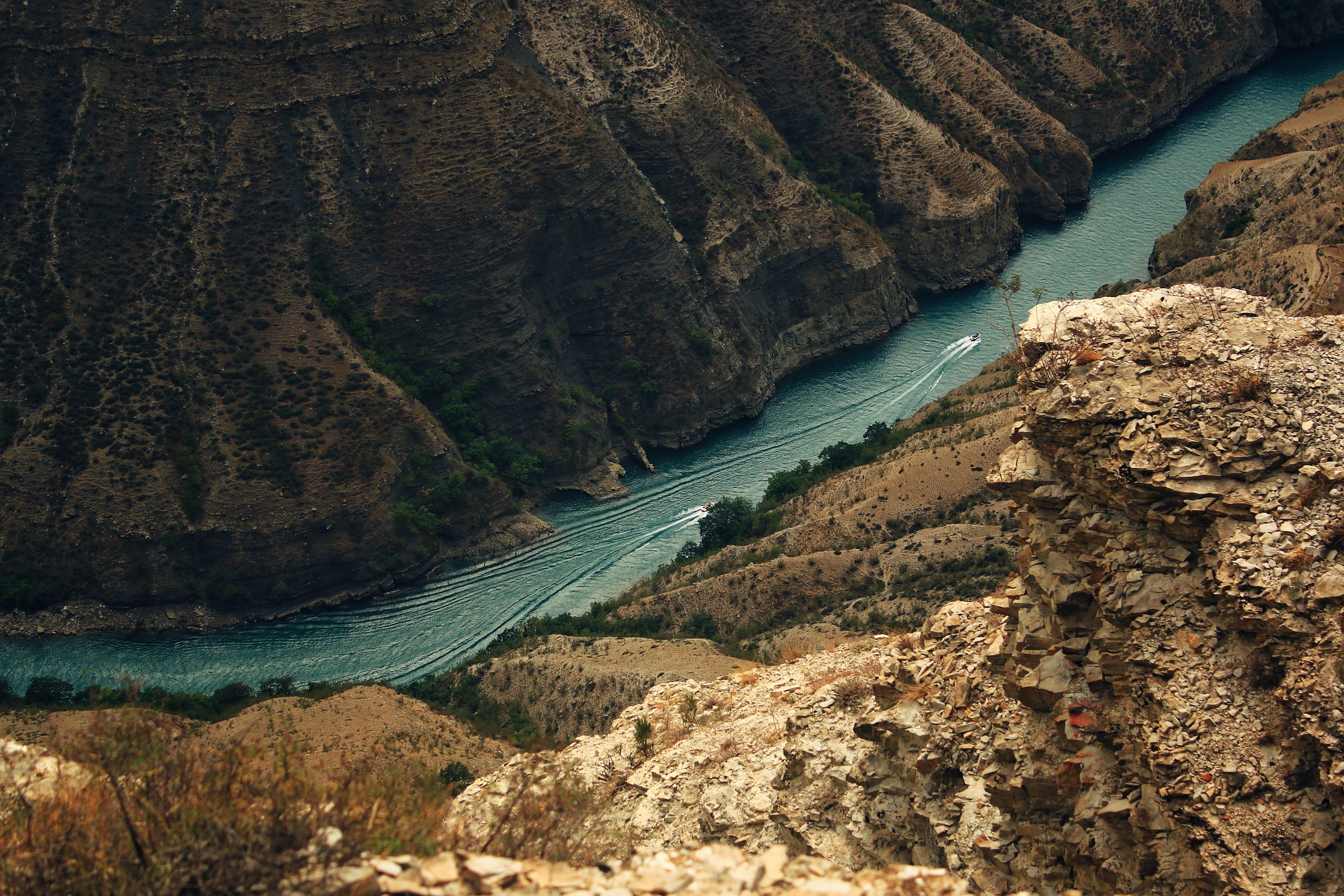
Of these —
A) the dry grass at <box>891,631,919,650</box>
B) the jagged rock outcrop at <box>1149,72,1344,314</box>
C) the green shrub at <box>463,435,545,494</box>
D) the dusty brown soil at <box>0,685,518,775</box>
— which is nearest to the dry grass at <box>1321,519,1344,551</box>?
the dry grass at <box>891,631,919,650</box>

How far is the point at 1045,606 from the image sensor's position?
2600cm

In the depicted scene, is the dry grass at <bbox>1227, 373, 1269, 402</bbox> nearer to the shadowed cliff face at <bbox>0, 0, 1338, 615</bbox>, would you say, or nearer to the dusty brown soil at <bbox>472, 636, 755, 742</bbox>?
the dusty brown soil at <bbox>472, 636, 755, 742</bbox>

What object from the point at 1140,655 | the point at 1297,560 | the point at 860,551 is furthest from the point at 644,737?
the point at 860,551

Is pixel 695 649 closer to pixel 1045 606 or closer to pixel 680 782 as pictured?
pixel 680 782

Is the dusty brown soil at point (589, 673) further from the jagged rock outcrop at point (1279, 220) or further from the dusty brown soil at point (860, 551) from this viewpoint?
the jagged rock outcrop at point (1279, 220)

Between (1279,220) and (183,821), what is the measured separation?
243 ft

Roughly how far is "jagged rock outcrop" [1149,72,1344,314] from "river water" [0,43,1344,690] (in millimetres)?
6637

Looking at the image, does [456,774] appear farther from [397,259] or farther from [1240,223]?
[1240,223]

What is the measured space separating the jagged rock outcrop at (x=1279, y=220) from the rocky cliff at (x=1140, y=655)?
33.5 m

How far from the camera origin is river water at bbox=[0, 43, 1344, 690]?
7212 centimetres

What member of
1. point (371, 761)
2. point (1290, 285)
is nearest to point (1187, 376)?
point (371, 761)

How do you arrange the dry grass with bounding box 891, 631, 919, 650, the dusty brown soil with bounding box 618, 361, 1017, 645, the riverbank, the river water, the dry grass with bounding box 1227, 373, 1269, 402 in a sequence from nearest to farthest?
the dry grass with bounding box 1227, 373, 1269, 402, the dry grass with bounding box 891, 631, 919, 650, the dusty brown soil with bounding box 618, 361, 1017, 645, the riverbank, the river water

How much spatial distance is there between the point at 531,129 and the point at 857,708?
59.2 meters

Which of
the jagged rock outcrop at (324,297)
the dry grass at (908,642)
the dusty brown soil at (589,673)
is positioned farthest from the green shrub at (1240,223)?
the dry grass at (908,642)
